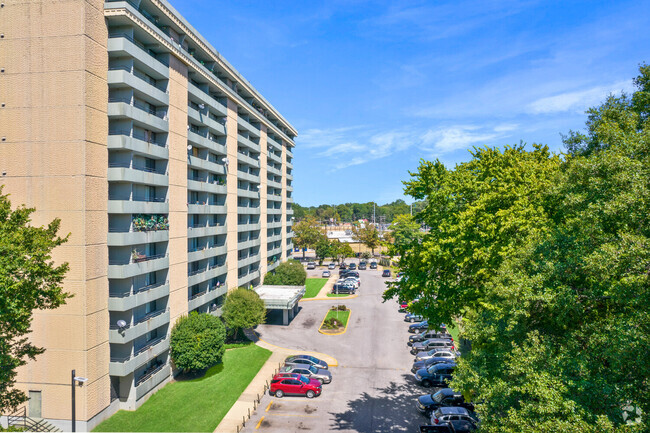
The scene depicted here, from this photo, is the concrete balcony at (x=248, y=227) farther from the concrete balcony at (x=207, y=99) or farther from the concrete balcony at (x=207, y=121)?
the concrete balcony at (x=207, y=99)

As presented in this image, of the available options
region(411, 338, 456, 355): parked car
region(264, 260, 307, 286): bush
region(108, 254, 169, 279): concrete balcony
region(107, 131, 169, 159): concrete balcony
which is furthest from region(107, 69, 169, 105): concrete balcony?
region(411, 338, 456, 355): parked car

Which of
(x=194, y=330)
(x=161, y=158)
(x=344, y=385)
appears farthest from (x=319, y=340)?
(x=161, y=158)

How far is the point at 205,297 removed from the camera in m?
37.8

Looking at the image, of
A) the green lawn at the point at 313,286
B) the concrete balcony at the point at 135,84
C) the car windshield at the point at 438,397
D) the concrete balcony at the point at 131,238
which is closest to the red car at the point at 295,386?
the car windshield at the point at 438,397

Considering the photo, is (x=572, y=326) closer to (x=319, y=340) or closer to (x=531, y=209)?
(x=531, y=209)

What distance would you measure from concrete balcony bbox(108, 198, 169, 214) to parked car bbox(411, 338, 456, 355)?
28262 mm

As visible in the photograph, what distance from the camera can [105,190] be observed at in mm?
26031

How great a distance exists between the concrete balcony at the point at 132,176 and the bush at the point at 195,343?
1216cm

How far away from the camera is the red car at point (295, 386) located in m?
29.6

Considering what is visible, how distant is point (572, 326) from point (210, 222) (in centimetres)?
3551

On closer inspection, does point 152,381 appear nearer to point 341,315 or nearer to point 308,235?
point 341,315

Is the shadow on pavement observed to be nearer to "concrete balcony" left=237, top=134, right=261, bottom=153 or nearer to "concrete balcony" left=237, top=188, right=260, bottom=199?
"concrete balcony" left=237, top=188, right=260, bottom=199

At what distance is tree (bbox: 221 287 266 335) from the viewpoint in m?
39.6

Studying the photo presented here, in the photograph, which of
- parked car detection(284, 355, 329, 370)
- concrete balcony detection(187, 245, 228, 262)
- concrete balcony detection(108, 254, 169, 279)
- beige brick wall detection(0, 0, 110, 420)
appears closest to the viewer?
beige brick wall detection(0, 0, 110, 420)
